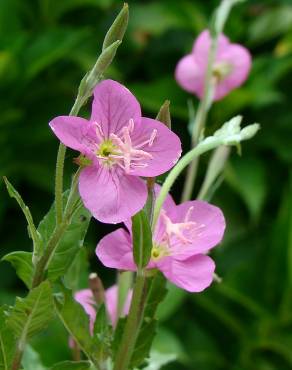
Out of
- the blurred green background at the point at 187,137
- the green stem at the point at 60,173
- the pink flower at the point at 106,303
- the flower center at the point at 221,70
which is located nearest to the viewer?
the green stem at the point at 60,173

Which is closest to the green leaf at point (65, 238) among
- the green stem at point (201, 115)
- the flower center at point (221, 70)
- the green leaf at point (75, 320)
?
the green leaf at point (75, 320)

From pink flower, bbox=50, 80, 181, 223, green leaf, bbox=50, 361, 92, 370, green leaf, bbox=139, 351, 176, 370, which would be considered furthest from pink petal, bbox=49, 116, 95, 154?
green leaf, bbox=139, 351, 176, 370

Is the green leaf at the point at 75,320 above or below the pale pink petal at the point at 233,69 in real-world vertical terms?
below

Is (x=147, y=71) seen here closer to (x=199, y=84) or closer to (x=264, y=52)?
(x=264, y=52)

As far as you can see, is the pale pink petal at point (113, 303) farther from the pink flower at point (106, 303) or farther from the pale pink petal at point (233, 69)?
the pale pink petal at point (233, 69)

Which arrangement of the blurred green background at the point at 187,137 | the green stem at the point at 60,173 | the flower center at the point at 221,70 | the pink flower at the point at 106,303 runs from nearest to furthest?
the green stem at the point at 60,173 → the pink flower at the point at 106,303 → the flower center at the point at 221,70 → the blurred green background at the point at 187,137

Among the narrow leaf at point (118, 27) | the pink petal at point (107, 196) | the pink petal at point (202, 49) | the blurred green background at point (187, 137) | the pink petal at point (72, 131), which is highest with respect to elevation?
the narrow leaf at point (118, 27)

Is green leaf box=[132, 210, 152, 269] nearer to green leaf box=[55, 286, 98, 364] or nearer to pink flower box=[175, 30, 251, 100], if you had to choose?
green leaf box=[55, 286, 98, 364]
